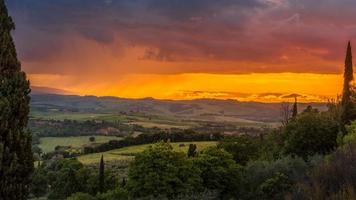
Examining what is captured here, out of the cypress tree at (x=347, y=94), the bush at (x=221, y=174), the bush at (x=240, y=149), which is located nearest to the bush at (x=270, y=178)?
the bush at (x=221, y=174)

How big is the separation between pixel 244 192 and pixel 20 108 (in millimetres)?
40042

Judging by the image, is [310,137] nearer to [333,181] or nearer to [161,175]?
[161,175]

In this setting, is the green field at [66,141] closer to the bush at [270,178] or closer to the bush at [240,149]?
the bush at [240,149]

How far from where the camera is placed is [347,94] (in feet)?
248

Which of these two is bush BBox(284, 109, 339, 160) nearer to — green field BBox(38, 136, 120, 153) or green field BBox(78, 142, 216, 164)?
green field BBox(78, 142, 216, 164)

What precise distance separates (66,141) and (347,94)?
104539 millimetres

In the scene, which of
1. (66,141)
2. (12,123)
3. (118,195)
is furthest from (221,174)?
(66,141)

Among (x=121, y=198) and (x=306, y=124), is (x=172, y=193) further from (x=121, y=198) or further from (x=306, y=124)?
(x=306, y=124)

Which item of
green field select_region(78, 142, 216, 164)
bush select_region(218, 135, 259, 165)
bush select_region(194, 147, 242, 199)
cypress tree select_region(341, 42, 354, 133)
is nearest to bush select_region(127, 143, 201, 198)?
bush select_region(194, 147, 242, 199)

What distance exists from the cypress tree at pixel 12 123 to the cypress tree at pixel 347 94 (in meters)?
51.5

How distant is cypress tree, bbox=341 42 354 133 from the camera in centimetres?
6988

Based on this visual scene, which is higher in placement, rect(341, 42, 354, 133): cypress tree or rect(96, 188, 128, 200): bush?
rect(341, 42, 354, 133): cypress tree

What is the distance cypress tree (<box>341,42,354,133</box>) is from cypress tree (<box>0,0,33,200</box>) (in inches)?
2028

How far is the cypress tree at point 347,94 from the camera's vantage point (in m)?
69.9
